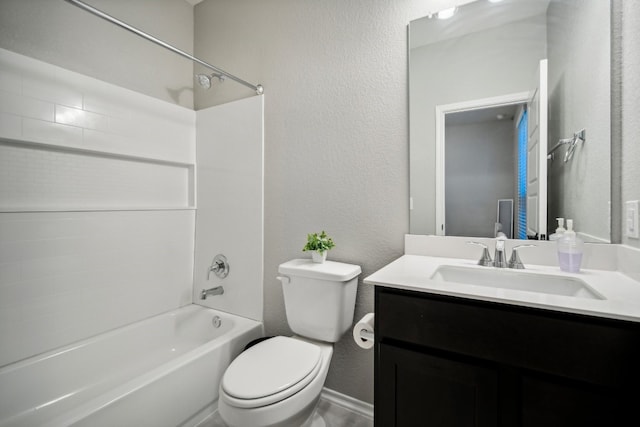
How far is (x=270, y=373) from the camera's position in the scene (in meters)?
1.22

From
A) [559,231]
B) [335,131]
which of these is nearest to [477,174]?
[559,231]

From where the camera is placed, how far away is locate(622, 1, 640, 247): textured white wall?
0.96m

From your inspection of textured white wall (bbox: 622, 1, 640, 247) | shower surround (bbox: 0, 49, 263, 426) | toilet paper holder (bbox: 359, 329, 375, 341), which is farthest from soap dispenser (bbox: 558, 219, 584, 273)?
shower surround (bbox: 0, 49, 263, 426)

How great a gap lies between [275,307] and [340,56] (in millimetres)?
1541

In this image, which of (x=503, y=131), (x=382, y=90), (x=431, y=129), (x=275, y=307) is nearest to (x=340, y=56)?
(x=382, y=90)

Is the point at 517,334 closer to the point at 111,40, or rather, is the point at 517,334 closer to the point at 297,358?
the point at 297,358

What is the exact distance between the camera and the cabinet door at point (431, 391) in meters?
0.81

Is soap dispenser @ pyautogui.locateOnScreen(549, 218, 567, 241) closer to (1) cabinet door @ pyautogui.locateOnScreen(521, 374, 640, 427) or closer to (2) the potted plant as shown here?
(1) cabinet door @ pyautogui.locateOnScreen(521, 374, 640, 427)

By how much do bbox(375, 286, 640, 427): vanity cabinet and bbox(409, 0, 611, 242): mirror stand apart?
0.58 metres

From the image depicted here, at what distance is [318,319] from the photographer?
1.49 metres

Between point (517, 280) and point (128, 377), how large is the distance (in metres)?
2.04

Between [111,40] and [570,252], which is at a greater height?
[111,40]

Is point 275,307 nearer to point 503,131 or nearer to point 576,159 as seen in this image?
point 503,131

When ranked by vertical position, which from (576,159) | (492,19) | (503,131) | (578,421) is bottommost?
(578,421)
